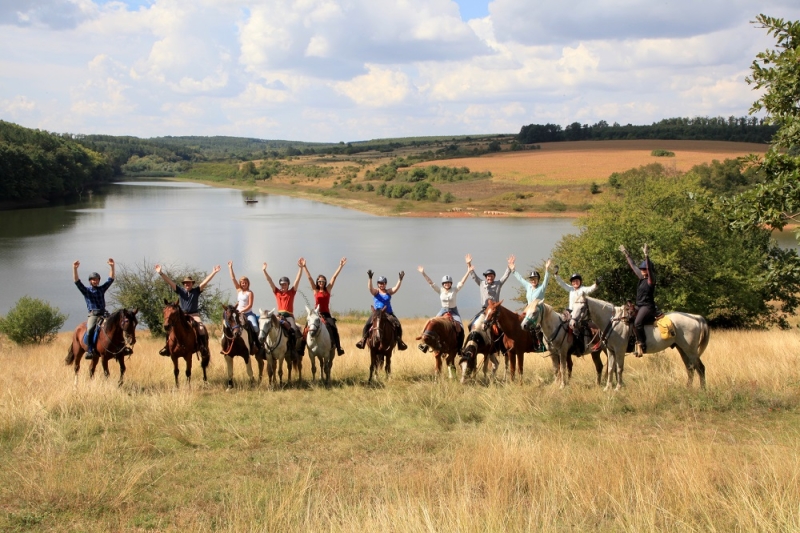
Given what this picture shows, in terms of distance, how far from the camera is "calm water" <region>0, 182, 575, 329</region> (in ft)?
121

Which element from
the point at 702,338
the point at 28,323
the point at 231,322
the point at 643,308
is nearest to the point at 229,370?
the point at 231,322

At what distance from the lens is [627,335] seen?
11.5m

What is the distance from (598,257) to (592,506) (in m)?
17.9

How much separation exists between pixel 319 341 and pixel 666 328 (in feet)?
18.3

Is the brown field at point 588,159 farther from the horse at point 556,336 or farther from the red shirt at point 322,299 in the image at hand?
the red shirt at point 322,299

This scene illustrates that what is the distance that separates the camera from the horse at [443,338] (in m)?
11.9

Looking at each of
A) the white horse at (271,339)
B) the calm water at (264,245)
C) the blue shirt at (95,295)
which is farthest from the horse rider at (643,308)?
the calm water at (264,245)

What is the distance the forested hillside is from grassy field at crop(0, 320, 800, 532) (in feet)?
243

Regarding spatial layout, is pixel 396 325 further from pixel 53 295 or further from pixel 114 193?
pixel 114 193

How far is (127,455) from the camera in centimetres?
781

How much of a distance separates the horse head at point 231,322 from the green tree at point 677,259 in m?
13.9

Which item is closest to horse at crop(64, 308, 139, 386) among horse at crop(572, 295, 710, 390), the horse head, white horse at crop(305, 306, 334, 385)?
the horse head

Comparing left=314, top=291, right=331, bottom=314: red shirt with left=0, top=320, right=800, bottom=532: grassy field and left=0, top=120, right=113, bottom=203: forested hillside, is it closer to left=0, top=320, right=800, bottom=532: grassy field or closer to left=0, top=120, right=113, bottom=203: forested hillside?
left=0, top=320, right=800, bottom=532: grassy field

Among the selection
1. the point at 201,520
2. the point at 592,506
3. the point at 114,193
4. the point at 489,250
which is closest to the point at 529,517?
the point at 592,506
